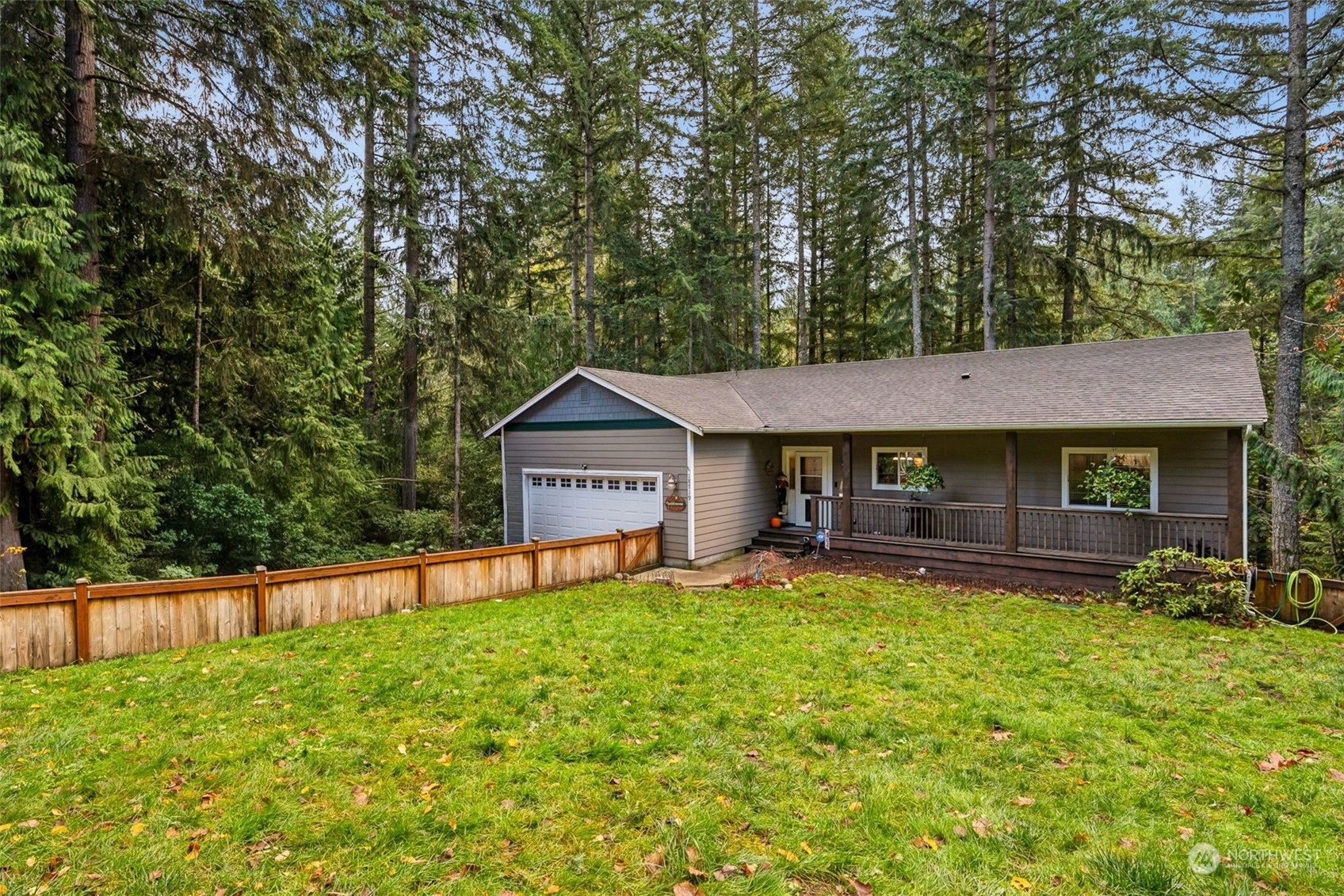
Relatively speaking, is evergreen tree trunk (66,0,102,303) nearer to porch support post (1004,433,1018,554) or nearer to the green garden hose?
porch support post (1004,433,1018,554)

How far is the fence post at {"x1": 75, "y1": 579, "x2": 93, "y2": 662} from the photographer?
19.5 ft

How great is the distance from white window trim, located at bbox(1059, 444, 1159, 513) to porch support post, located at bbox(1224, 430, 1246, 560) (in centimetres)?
98

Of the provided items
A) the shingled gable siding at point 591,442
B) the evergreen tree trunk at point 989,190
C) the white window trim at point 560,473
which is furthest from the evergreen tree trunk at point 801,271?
the white window trim at point 560,473

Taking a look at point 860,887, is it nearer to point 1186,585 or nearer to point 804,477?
point 1186,585

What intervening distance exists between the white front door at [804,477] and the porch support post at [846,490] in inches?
53.4

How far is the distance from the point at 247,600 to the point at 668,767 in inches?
230

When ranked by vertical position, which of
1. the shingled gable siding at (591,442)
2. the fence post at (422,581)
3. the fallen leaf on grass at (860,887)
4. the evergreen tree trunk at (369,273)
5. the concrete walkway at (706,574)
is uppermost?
the evergreen tree trunk at (369,273)

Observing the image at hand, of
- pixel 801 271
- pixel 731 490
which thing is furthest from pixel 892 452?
pixel 801 271

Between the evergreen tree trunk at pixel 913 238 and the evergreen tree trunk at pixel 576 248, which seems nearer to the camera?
the evergreen tree trunk at pixel 913 238

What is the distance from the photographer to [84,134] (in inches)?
327

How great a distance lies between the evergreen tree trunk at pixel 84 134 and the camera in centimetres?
816

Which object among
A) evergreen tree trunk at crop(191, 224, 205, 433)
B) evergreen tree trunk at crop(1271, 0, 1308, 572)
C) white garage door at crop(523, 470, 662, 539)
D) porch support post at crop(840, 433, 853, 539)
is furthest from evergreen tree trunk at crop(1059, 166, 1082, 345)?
evergreen tree trunk at crop(191, 224, 205, 433)

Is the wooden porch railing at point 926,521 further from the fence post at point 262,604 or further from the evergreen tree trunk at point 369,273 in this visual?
the evergreen tree trunk at point 369,273

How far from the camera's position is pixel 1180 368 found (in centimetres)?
1040
